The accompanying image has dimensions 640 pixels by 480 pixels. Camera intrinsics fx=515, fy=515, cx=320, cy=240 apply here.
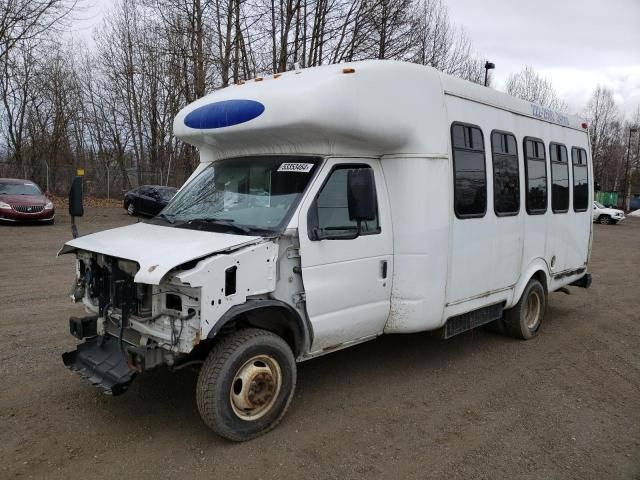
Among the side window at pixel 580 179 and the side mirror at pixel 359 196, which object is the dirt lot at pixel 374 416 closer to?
the side mirror at pixel 359 196

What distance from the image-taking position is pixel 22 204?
16.6m

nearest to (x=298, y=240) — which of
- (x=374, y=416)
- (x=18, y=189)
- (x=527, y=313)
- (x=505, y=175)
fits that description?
(x=374, y=416)

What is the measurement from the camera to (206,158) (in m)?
5.38

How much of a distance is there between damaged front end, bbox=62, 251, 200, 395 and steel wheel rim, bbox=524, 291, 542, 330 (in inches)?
188

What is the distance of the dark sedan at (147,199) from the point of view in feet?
72.3

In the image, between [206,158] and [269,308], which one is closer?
[269,308]

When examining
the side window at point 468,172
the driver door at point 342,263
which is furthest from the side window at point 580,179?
the driver door at point 342,263

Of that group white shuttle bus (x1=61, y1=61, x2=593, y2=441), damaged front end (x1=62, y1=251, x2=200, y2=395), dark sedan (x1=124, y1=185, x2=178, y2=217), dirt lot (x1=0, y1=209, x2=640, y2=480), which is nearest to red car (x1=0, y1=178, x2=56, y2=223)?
dark sedan (x1=124, y1=185, x2=178, y2=217)

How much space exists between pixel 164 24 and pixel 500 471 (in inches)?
887

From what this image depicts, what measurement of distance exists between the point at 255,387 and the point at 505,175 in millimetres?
3771

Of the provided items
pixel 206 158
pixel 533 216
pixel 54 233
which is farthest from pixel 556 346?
pixel 54 233

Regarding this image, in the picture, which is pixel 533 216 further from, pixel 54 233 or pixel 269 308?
pixel 54 233

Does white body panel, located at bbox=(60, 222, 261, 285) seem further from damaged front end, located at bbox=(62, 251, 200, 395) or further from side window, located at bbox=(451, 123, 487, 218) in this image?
side window, located at bbox=(451, 123, 487, 218)

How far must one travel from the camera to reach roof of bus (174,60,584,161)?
418cm
